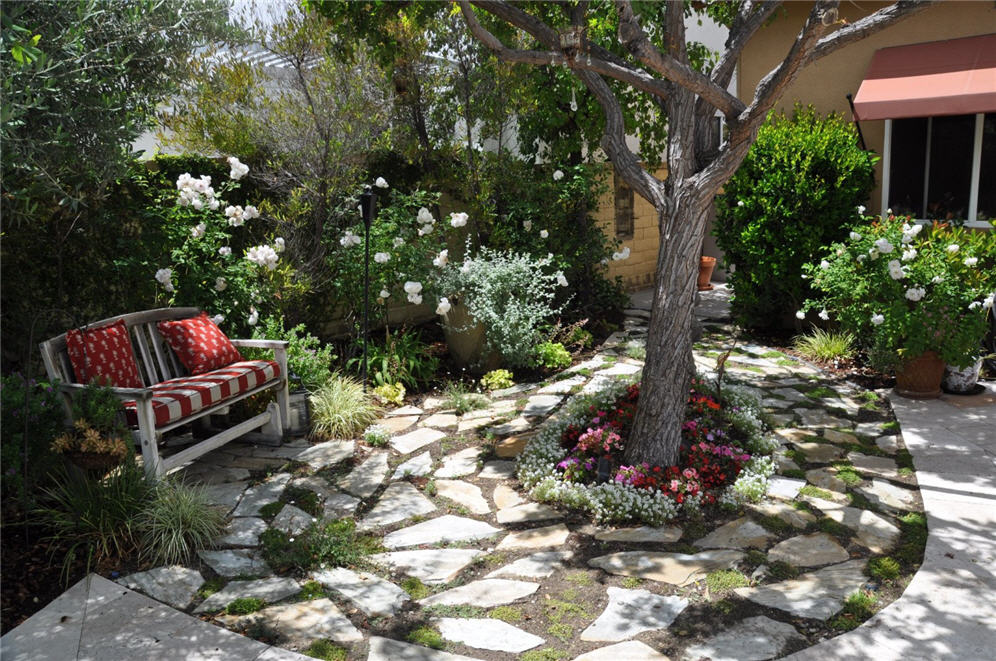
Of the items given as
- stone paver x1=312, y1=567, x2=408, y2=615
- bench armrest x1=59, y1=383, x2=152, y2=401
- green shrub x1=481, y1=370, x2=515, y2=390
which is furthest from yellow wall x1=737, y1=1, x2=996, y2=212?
bench armrest x1=59, y1=383, x2=152, y2=401

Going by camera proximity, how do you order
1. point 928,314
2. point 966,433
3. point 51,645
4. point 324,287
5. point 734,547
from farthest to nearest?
point 324,287, point 928,314, point 966,433, point 734,547, point 51,645

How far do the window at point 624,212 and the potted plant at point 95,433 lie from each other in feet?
30.4

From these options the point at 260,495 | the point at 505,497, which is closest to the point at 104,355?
the point at 260,495

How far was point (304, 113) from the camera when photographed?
7113mm

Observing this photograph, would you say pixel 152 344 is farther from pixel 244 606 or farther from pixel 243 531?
pixel 244 606

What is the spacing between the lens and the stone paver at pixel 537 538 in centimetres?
435

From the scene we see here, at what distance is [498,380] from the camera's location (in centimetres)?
741

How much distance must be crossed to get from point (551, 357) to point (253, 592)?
14.6ft

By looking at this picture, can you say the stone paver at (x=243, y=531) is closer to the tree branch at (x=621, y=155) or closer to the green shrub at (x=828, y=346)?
the tree branch at (x=621, y=155)

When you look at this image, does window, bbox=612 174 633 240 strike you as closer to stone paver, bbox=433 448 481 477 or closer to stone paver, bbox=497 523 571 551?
stone paver, bbox=433 448 481 477

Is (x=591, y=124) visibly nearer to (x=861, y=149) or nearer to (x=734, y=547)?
(x=861, y=149)

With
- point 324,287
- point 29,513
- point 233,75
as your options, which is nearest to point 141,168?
point 233,75

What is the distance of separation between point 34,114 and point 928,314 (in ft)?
22.0

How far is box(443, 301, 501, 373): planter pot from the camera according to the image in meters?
7.62
